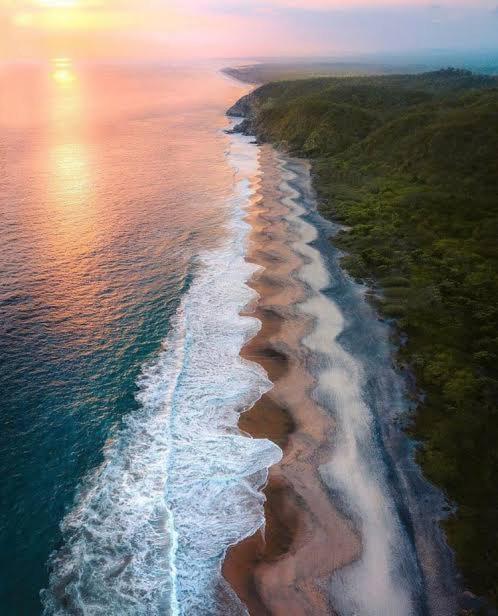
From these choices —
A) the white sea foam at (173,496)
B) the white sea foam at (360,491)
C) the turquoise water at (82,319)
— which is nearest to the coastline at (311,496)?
the white sea foam at (360,491)

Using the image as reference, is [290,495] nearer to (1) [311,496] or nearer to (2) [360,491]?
(1) [311,496]

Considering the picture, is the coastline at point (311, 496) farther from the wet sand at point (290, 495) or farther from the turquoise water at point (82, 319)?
the turquoise water at point (82, 319)

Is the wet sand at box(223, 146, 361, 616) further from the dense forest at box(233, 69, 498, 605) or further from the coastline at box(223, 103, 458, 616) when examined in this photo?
the dense forest at box(233, 69, 498, 605)

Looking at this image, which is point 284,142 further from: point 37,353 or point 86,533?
point 86,533

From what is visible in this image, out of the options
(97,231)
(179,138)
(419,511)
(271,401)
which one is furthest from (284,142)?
(419,511)

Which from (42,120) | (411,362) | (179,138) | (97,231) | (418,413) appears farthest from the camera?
(42,120)

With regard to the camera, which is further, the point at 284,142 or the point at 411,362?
the point at 284,142
